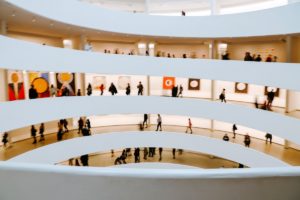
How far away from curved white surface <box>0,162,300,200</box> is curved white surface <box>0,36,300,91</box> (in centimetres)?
1003

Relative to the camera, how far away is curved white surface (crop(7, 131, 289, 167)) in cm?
1645

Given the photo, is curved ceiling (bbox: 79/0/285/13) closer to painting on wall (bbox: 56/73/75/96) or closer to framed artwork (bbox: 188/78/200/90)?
framed artwork (bbox: 188/78/200/90)

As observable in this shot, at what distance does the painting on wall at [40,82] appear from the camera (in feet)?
69.6

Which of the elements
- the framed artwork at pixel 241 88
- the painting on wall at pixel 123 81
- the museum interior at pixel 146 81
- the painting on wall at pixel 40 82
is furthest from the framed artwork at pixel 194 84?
the painting on wall at pixel 40 82

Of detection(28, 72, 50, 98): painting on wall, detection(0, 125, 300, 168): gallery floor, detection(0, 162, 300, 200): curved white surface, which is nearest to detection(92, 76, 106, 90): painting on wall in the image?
detection(0, 125, 300, 168): gallery floor

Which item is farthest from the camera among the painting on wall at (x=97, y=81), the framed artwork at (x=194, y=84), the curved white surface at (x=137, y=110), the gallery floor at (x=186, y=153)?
the framed artwork at (x=194, y=84)

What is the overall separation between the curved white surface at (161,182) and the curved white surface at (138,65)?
10029mm

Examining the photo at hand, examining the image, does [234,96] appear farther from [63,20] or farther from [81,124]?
[63,20]

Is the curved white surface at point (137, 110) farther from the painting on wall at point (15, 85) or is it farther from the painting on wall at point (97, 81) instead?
the painting on wall at point (97, 81)

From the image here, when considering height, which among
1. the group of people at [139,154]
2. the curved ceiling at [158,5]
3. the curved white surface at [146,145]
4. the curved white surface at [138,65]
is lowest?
the group of people at [139,154]

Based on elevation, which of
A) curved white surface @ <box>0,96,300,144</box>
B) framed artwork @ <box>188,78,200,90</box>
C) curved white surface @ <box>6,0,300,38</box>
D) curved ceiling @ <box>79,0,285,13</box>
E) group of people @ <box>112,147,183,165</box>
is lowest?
group of people @ <box>112,147,183,165</box>

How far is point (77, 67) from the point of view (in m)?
16.0

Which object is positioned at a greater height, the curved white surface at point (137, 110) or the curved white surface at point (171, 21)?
the curved white surface at point (171, 21)

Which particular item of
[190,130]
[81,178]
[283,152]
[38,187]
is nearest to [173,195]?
[81,178]
